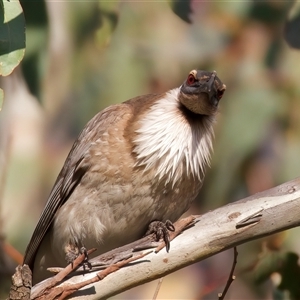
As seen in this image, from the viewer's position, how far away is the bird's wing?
324 cm

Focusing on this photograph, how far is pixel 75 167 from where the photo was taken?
10.7 ft

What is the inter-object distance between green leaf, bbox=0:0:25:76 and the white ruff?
2.86 ft

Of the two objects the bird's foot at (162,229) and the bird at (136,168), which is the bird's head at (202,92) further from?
the bird's foot at (162,229)

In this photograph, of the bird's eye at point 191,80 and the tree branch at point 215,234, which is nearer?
the tree branch at point 215,234

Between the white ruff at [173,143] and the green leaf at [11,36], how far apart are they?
871 millimetres

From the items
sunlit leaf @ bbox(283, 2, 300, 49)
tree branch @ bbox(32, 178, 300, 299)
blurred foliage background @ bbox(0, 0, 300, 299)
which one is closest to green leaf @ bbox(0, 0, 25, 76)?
tree branch @ bbox(32, 178, 300, 299)

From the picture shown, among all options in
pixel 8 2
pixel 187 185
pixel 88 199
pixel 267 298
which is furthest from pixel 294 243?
pixel 8 2

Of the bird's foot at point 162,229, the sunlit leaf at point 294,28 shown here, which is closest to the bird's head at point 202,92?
the bird's foot at point 162,229

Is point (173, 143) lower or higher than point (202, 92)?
lower

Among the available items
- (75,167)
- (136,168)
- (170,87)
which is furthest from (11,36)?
(170,87)

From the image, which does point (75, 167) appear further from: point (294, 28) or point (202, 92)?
point (294, 28)

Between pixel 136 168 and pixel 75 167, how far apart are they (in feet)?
1.17

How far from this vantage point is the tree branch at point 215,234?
241 cm

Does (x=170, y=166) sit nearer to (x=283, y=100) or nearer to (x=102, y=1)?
(x=102, y=1)
